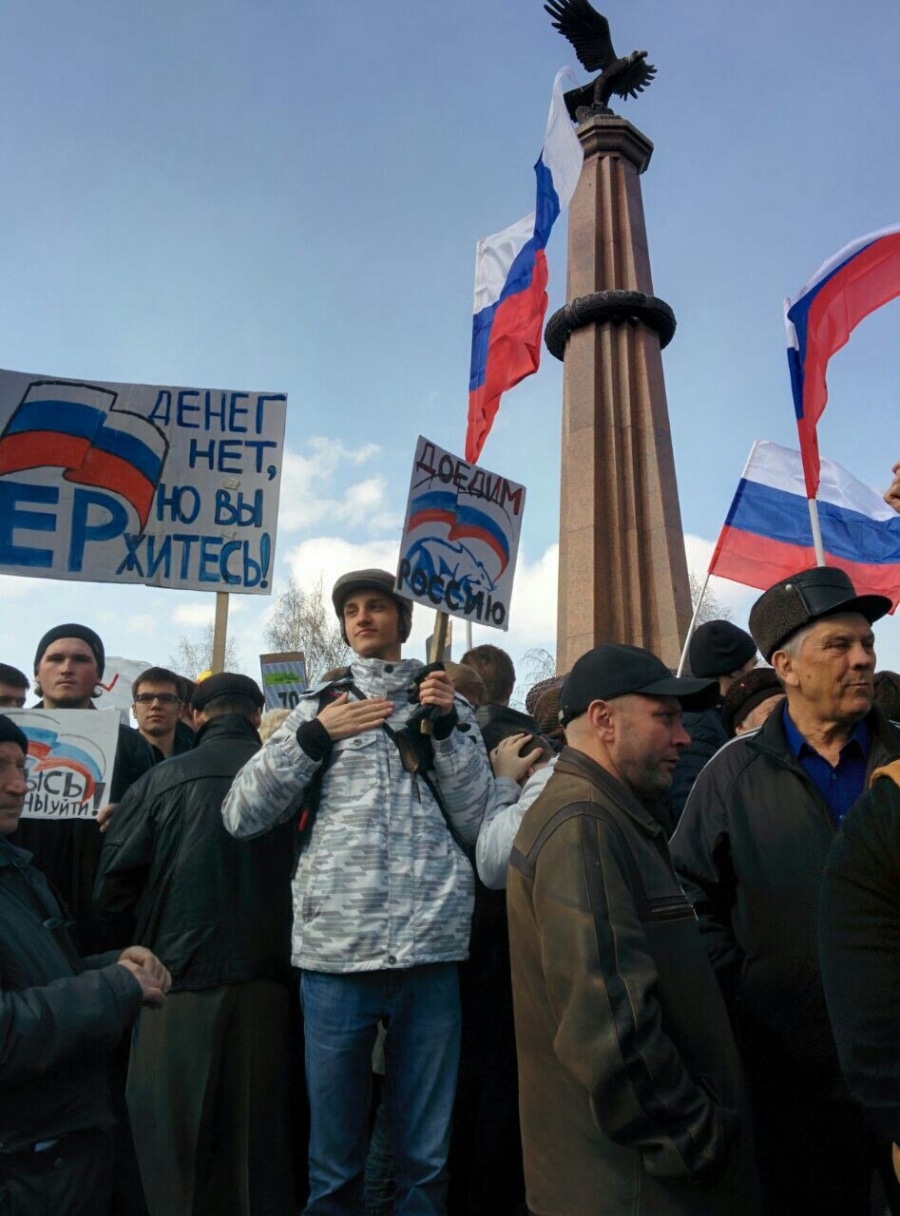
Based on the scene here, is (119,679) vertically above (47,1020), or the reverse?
(119,679)

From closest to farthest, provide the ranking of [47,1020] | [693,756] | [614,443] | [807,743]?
[47,1020], [807,743], [693,756], [614,443]

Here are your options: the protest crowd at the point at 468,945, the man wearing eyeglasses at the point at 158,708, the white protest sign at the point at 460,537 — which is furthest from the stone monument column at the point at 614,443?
the protest crowd at the point at 468,945

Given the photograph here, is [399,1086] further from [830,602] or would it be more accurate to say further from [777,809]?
[830,602]

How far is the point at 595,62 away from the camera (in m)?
14.3

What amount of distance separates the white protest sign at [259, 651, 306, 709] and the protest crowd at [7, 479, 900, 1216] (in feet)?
13.1

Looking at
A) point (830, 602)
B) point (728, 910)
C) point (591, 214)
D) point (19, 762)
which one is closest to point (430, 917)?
point (728, 910)

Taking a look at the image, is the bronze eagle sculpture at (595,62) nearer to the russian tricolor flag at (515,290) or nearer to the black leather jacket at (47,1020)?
the russian tricolor flag at (515,290)

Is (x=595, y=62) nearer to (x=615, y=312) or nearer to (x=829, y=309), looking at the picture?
(x=615, y=312)

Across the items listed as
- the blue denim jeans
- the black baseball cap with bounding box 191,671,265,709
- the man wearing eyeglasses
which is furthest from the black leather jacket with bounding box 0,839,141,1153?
the man wearing eyeglasses

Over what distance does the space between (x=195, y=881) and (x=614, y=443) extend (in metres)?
9.76

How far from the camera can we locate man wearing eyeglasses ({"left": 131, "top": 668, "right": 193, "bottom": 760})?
444 cm

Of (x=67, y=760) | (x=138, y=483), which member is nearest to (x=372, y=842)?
(x=67, y=760)

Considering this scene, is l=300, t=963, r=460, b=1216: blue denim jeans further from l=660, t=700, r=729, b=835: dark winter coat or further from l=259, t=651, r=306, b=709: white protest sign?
l=259, t=651, r=306, b=709: white protest sign

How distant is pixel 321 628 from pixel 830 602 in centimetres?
3134
